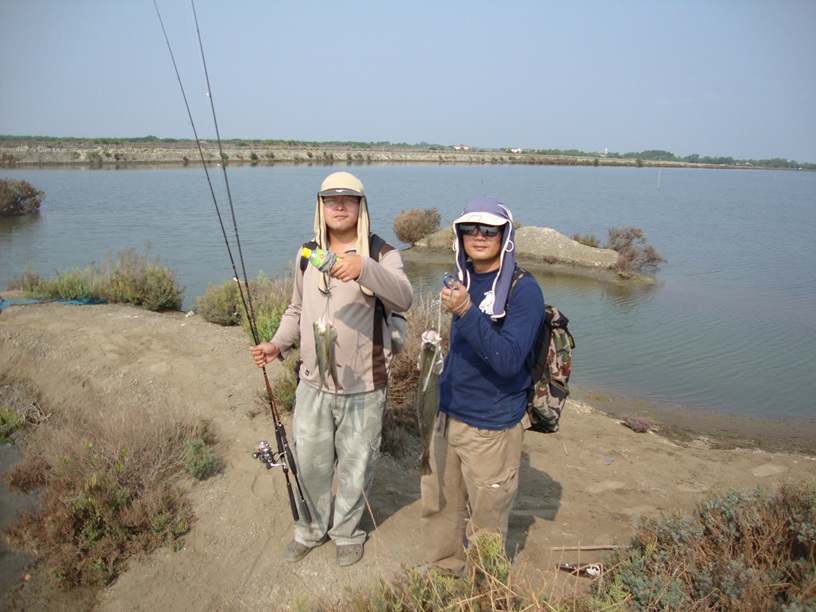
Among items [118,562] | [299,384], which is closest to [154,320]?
[118,562]

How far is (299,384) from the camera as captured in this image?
3451 millimetres

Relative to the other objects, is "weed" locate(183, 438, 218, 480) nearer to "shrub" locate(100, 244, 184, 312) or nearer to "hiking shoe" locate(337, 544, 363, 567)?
"hiking shoe" locate(337, 544, 363, 567)

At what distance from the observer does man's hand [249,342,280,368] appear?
332 centimetres

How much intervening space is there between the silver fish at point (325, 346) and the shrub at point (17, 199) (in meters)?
24.1

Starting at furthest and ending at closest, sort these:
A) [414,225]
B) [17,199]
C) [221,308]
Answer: [17,199] < [414,225] < [221,308]

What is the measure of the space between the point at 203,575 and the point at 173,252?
15.0m

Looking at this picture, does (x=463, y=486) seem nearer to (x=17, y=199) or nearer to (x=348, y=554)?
(x=348, y=554)

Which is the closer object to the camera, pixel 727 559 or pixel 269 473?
pixel 727 559

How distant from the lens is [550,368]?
300 centimetres

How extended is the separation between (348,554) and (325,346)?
165 cm

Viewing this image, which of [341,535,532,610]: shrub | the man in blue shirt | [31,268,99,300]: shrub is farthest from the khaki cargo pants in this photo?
[31,268,99,300]: shrub

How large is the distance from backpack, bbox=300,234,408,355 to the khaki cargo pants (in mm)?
535

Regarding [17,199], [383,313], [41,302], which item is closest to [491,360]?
[383,313]

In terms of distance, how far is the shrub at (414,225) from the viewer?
21797mm
